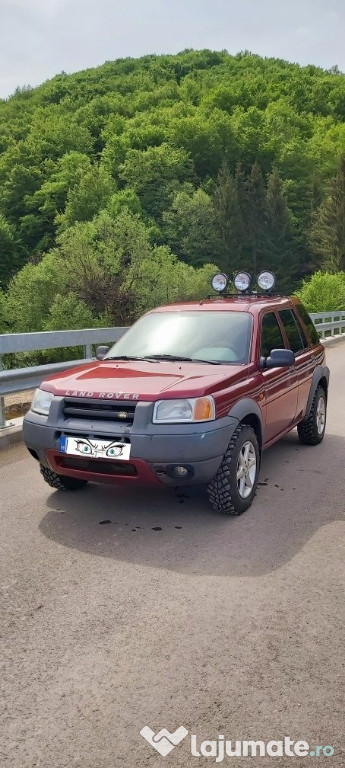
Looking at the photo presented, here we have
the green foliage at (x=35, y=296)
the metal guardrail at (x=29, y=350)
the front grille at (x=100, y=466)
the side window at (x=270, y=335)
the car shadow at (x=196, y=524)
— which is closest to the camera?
the car shadow at (x=196, y=524)

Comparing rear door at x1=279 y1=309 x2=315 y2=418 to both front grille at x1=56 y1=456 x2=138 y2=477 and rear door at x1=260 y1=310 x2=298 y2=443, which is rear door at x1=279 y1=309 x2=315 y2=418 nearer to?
rear door at x1=260 y1=310 x2=298 y2=443

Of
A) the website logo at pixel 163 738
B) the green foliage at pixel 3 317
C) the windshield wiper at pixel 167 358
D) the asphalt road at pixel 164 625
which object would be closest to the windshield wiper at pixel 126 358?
the windshield wiper at pixel 167 358

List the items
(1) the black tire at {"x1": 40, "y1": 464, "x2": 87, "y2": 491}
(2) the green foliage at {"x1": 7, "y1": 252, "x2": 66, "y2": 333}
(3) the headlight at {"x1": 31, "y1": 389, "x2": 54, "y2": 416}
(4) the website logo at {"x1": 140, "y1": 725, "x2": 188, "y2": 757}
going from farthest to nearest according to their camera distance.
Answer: (2) the green foliage at {"x1": 7, "y1": 252, "x2": 66, "y2": 333}
(1) the black tire at {"x1": 40, "y1": 464, "x2": 87, "y2": 491}
(3) the headlight at {"x1": 31, "y1": 389, "x2": 54, "y2": 416}
(4) the website logo at {"x1": 140, "y1": 725, "x2": 188, "y2": 757}

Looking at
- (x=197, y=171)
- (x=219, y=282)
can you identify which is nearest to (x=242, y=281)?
(x=219, y=282)

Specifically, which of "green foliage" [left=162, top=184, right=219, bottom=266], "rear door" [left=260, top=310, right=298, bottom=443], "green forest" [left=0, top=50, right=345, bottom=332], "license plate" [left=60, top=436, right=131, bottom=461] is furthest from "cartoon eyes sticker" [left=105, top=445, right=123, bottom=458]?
"green foliage" [left=162, top=184, right=219, bottom=266]

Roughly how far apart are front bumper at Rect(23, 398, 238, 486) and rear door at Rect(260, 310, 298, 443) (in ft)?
3.01

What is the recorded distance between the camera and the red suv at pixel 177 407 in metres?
4.33

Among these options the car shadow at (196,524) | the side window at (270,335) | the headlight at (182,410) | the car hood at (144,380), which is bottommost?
the car shadow at (196,524)

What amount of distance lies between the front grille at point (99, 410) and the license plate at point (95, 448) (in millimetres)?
165

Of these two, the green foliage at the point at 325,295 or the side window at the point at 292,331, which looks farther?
the green foliage at the point at 325,295

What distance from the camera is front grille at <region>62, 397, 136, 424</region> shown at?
14.5ft

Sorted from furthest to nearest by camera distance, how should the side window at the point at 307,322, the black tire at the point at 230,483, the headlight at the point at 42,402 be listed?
the side window at the point at 307,322 → the headlight at the point at 42,402 → the black tire at the point at 230,483

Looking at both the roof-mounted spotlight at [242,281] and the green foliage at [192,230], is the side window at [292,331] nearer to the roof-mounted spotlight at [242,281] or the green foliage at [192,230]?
the roof-mounted spotlight at [242,281]

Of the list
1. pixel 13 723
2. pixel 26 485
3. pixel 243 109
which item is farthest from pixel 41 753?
pixel 243 109
